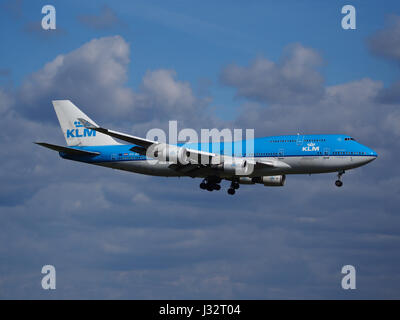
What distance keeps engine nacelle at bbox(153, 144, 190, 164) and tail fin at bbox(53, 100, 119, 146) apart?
503 inches

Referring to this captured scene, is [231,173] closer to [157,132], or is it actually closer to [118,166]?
[157,132]

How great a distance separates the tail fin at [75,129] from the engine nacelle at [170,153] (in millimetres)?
12769

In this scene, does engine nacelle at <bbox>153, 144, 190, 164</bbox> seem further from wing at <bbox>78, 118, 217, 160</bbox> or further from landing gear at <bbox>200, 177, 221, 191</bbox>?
landing gear at <bbox>200, 177, 221, 191</bbox>

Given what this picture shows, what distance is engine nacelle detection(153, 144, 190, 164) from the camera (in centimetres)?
7200

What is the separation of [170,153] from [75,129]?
20396 millimetres

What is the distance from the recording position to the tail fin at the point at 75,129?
83688mm

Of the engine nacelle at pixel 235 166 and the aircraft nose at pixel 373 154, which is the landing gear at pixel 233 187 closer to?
the engine nacelle at pixel 235 166

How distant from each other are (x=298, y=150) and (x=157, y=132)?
17069 mm
